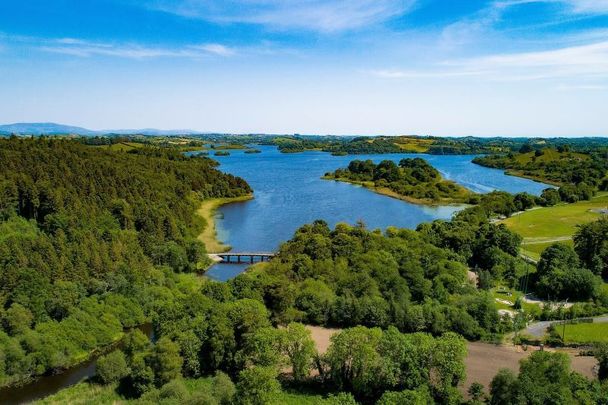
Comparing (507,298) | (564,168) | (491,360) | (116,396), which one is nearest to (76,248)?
(116,396)

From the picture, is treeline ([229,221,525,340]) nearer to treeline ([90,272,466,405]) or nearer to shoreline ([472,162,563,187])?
treeline ([90,272,466,405])

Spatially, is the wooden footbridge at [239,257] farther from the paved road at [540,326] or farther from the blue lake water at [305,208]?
the paved road at [540,326]

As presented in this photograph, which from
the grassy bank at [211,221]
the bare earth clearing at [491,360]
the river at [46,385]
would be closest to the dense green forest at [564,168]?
the grassy bank at [211,221]

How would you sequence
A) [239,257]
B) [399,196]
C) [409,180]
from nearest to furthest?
[239,257]
[399,196]
[409,180]

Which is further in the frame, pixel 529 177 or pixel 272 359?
pixel 529 177

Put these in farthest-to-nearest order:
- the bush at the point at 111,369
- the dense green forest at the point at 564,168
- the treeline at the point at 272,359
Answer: the dense green forest at the point at 564,168
the bush at the point at 111,369
the treeline at the point at 272,359

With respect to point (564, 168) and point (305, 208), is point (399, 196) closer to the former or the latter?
point (305, 208)

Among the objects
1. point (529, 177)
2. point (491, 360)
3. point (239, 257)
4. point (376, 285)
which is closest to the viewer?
point (491, 360)

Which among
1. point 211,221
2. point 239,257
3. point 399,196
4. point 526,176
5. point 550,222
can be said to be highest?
point 526,176
